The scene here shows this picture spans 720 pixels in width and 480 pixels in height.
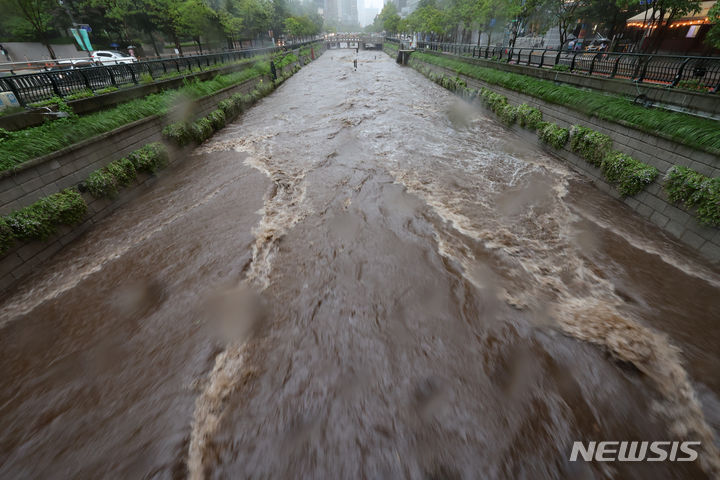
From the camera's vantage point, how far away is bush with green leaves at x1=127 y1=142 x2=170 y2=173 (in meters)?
9.93

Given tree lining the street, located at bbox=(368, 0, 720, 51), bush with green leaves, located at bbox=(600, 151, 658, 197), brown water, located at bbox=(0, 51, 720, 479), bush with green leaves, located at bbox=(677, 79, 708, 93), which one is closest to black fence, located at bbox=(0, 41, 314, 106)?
brown water, located at bbox=(0, 51, 720, 479)

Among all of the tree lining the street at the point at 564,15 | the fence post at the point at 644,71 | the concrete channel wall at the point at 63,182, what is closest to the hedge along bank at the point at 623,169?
the fence post at the point at 644,71

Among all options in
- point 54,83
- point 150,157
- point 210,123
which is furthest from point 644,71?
point 54,83

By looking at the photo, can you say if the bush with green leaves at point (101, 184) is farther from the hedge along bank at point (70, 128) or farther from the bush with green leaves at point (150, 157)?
the bush with green leaves at point (150, 157)

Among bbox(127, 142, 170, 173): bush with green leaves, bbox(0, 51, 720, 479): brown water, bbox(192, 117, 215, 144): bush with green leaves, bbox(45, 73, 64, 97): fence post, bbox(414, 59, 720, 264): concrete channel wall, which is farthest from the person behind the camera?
bbox(192, 117, 215, 144): bush with green leaves

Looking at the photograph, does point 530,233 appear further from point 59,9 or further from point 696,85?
point 59,9

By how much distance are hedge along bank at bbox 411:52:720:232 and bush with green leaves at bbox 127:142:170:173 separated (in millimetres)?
15414

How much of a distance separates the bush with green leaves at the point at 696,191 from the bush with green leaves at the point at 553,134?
4673mm

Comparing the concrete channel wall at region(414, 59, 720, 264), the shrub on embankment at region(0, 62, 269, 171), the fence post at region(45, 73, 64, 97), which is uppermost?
the fence post at region(45, 73, 64, 97)

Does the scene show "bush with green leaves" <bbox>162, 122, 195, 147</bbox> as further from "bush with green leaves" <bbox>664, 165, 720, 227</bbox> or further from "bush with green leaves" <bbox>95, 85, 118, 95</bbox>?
"bush with green leaves" <bbox>664, 165, 720, 227</bbox>

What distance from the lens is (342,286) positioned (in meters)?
6.25

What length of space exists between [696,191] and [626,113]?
3750 mm

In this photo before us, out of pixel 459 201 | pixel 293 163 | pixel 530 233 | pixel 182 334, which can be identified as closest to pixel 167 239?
pixel 182 334

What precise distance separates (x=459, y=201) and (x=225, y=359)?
24.8 feet
